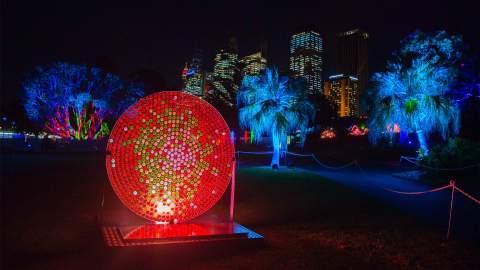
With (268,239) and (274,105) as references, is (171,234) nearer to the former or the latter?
(268,239)

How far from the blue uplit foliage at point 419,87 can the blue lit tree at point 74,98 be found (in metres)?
30.3

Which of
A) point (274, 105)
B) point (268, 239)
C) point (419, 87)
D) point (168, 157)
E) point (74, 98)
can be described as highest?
point (74, 98)

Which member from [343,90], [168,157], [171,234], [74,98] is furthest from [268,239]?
[343,90]

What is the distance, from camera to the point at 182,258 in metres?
6.22

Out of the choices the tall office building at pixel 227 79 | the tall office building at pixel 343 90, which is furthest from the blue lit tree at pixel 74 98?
the tall office building at pixel 343 90

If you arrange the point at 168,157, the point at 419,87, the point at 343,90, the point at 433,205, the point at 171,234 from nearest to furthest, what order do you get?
the point at 171,234, the point at 168,157, the point at 433,205, the point at 419,87, the point at 343,90

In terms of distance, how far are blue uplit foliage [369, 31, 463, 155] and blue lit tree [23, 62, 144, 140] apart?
1193 inches

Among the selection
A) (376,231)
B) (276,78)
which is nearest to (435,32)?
(276,78)

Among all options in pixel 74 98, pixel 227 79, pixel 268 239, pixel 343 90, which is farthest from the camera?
pixel 343 90

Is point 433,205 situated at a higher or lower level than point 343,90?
lower

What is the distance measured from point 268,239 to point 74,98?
39.0 meters

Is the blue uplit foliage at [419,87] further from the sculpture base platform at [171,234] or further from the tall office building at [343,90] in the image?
the tall office building at [343,90]

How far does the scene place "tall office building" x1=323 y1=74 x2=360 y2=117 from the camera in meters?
150

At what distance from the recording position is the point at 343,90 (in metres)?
156
